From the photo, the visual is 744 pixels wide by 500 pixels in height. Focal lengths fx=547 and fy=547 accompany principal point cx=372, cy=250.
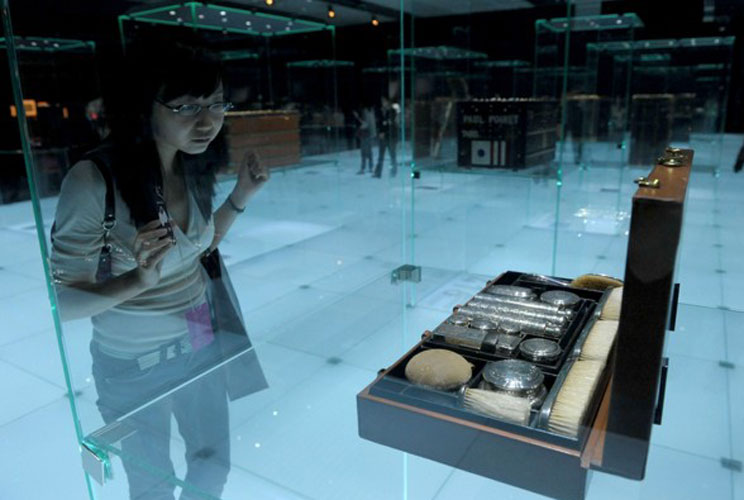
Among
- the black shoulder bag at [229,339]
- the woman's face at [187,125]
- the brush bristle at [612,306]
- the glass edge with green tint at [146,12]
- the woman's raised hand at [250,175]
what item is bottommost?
the black shoulder bag at [229,339]

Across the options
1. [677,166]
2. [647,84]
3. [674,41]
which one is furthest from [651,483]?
[647,84]

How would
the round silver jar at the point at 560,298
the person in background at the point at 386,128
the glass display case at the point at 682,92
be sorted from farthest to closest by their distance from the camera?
the glass display case at the point at 682,92 < the person in background at the point at 386,128 < the round silver jar at the point at 560,298

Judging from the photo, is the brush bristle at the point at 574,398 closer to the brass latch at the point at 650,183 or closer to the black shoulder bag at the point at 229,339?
the brass latch at the point at 650,183

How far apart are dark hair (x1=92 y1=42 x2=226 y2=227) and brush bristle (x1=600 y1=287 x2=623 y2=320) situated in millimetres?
696

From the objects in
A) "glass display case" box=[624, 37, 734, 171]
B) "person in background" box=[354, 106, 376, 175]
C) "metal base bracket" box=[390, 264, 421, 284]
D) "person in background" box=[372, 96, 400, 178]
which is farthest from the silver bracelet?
"glass display case" box=[624, 37, 734, 171]

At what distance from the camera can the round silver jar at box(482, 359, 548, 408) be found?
662 mm

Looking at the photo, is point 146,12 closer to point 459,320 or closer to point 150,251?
point 150,251

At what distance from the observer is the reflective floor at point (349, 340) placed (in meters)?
0.81

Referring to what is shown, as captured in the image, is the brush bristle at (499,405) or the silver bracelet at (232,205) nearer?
the brush bristle at (499,405)

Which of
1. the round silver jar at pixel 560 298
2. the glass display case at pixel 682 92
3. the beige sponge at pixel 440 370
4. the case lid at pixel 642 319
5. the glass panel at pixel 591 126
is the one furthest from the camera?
the glass display case at pixel 682 92

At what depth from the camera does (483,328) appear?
82cm

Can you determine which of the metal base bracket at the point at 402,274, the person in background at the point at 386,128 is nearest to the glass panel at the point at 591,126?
the metal base bracket at the point at 402,274

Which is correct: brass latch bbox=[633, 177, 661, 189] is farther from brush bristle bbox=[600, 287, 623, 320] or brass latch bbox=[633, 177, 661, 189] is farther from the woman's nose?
the woman's nose

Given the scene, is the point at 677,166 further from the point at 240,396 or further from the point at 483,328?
the point at 240,396
